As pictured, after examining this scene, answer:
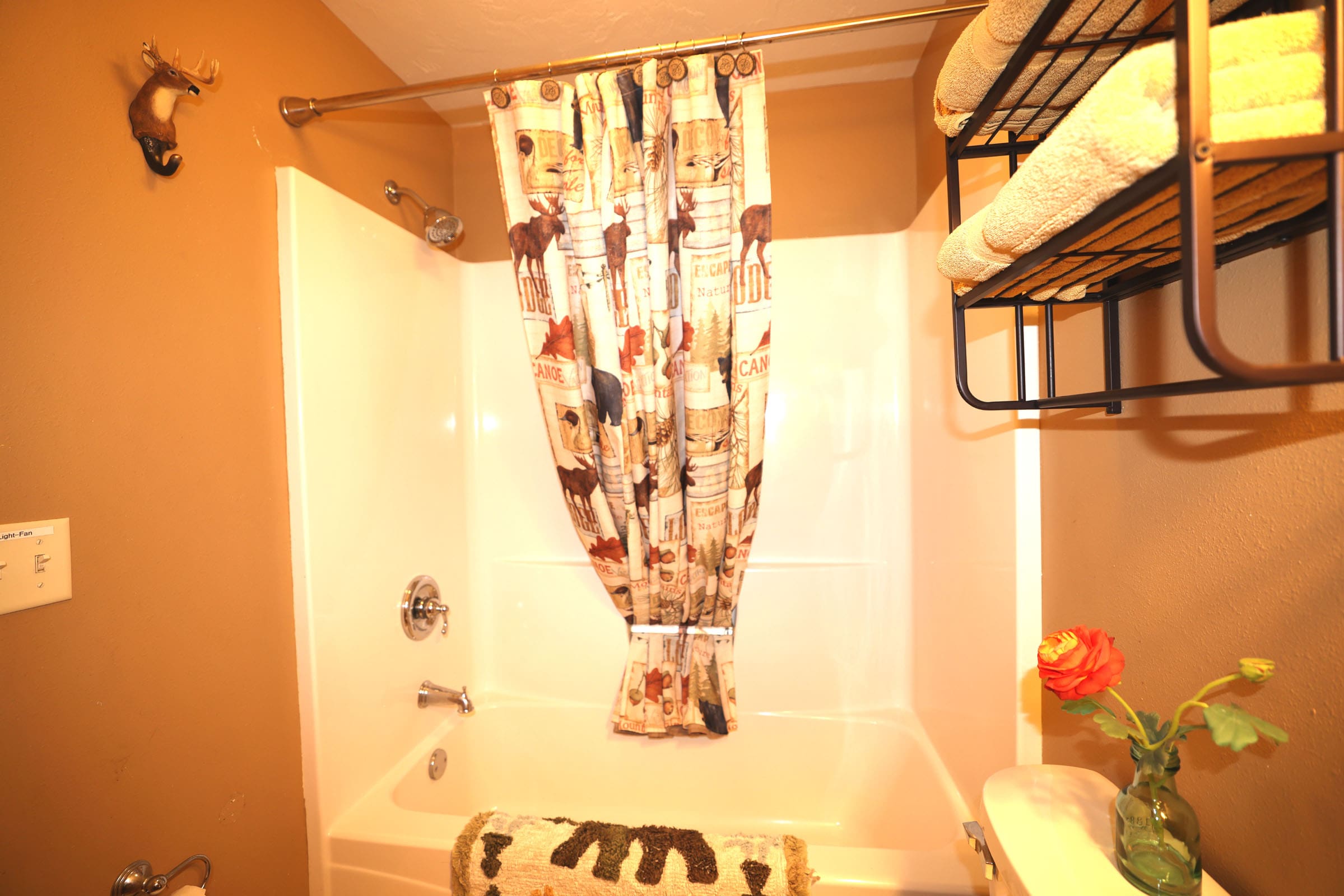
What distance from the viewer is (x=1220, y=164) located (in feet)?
1.11

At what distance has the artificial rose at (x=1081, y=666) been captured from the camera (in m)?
0.57

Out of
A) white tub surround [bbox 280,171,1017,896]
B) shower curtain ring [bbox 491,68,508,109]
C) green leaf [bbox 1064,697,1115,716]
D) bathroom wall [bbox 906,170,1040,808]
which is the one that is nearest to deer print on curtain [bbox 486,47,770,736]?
shower curtain ring [bbox 491,68,508,109]

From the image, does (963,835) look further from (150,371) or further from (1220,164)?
(150,371)

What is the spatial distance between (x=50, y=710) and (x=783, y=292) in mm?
1818

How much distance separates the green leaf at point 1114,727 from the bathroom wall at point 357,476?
1406mm

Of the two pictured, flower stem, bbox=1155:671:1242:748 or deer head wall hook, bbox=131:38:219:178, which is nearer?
flower stem, bbox=1155:671:1242:748

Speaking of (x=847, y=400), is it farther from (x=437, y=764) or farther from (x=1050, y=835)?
(x=437, y=764)

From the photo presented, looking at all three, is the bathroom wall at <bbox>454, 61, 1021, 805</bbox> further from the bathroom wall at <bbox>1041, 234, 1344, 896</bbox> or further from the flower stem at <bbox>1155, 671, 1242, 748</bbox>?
the flower stem at <bbox>1155, 671, 1242, 748</bbox>

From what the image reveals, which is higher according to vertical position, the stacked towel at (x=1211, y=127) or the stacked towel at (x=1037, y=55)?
the stacked towel at (x=1037, y=55)

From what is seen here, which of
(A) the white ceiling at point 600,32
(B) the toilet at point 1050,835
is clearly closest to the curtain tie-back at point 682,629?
(B) the toilet at point 1050,835

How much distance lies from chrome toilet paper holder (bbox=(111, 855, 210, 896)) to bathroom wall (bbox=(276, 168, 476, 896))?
Result: 28 cm

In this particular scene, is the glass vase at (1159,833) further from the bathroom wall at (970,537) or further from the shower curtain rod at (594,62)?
the shower curtain rod at (594,62)

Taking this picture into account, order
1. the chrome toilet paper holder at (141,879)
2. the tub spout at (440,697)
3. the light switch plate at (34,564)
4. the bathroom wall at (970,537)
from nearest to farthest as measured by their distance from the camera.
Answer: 1. the light switch plate at (34,564)
2. the chrome toilet paper holder at (141,879)
3. the bathroom wall at (970,537)
4. the tub spout at (440,697)

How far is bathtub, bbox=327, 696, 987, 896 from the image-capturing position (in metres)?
1.42
